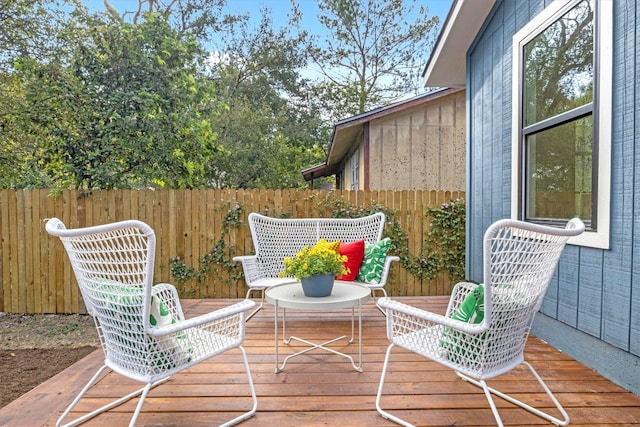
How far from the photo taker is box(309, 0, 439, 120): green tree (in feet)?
38.8

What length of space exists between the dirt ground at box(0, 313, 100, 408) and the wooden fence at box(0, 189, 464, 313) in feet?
0.61

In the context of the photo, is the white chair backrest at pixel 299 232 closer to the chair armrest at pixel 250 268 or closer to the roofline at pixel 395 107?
the chair armrest at pixel 250 268

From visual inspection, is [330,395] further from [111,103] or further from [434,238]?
[111,103]

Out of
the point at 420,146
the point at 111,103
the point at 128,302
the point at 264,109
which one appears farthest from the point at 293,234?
the point at 264,109

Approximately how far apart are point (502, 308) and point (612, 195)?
46.6 inches

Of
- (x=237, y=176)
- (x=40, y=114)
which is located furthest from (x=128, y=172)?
(x=237, y=176)

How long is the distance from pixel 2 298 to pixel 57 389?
120 inches

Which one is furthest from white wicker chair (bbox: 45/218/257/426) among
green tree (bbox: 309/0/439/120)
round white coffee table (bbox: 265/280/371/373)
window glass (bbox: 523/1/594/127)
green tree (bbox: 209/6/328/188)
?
green tree (bbox: 309/0/439/120)

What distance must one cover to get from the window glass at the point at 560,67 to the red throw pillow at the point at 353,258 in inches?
69.0

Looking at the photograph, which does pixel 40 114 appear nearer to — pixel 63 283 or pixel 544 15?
pixel 63 283

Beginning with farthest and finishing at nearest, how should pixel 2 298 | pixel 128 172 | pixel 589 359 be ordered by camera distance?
pixel 128 172, pixel 2 298, pixel 589 359

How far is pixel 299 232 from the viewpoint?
12.7 feet

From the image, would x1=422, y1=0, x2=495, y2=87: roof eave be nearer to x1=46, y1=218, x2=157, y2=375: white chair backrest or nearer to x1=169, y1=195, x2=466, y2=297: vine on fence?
x1=169, y1=195, x2=466, y2=297: vine on fence

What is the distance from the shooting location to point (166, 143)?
4.72 m
